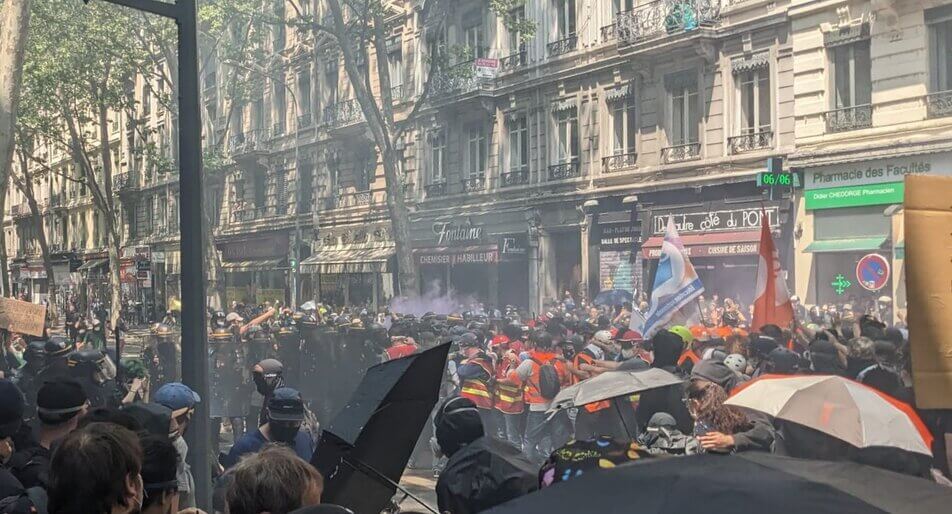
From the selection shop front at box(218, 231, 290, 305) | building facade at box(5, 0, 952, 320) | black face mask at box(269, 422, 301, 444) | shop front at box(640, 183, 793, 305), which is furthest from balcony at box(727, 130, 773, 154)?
shop front at box(218, 231, 290, 305)

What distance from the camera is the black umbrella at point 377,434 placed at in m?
3.06

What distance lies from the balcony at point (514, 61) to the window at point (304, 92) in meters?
3.29

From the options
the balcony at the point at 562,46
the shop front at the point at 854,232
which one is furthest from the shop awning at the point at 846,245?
the balcony at the point at 562,46

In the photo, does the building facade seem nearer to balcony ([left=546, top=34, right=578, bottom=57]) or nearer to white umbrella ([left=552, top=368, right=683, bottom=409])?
balcony ([left=546, top=34, right=578, bottom=57])

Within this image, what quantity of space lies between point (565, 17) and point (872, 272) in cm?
352

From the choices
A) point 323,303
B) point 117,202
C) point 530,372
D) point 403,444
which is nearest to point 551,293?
point 530,372

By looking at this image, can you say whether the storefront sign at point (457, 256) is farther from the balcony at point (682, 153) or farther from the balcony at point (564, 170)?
the balcony at point (682, 153)

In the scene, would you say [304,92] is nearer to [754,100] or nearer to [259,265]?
[259,265]

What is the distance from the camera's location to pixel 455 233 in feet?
30.3

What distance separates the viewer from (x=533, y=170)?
849cm

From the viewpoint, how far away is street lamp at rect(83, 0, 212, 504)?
189 inches

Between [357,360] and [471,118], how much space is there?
3.21 m

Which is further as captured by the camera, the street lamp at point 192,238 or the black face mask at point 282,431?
the street lamp at point 192,238

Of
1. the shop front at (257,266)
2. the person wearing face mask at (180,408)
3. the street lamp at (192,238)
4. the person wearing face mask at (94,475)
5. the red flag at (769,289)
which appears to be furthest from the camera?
the shop front at (257,266)
